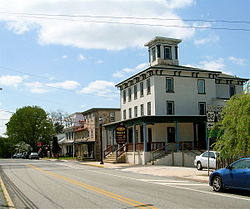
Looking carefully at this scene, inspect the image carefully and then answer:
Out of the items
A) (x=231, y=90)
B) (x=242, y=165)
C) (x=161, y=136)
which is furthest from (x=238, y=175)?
(x=231, y=90)

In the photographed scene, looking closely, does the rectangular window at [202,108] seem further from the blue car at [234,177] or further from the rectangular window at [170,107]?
the blue car at [234,177]

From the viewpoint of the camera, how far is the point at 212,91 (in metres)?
43.4

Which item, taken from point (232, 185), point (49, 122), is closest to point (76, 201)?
point (232, 185)

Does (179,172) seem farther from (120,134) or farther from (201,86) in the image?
(201,86)

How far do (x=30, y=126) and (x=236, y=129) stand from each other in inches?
3083

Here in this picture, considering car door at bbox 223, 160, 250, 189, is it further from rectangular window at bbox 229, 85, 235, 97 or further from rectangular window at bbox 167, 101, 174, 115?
rectangular window at bbox 229, 85, 235, 97

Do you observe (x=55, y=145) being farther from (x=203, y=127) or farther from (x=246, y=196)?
(x=246, y=196)

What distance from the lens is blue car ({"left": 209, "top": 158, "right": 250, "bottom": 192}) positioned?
12.8 m

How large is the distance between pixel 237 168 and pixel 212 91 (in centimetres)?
3093

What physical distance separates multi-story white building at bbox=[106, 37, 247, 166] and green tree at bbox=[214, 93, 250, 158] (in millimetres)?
17841

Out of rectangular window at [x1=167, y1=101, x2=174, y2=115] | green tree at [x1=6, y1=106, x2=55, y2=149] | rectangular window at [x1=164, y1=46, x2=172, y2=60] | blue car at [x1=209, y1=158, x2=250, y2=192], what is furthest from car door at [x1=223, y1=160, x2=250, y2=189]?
green tree at [x1=6, y1=106, x2=55, y2=149]

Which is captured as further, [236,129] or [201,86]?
[201,86]

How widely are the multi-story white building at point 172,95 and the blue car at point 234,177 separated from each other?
73.7ft

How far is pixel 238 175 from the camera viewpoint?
1307 cm
